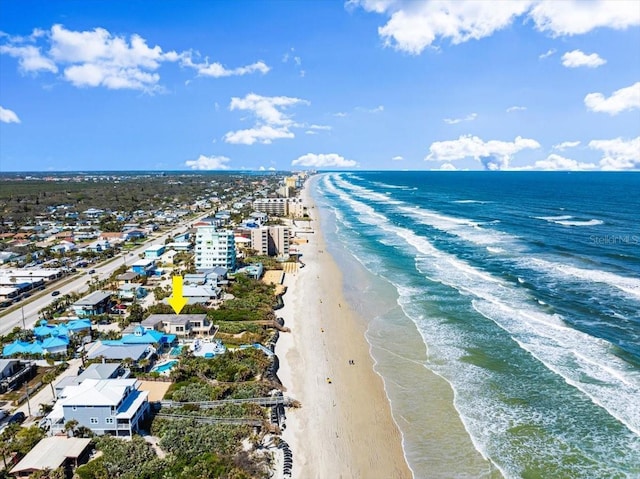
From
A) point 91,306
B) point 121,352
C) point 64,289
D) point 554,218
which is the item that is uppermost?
point 554,218

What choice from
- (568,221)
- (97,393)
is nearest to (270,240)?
→ (97,393)

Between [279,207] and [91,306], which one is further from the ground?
[279,207]

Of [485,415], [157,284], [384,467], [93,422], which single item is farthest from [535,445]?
[157,284]

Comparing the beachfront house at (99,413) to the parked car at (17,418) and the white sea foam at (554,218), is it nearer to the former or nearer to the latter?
the parked car at (17,418)

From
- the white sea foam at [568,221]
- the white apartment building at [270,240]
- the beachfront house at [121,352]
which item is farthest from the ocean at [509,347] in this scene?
the beachfront house at [121,352]

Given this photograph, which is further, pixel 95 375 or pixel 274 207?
pixel 274 207

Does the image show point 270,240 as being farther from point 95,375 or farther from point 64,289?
point 95,375
